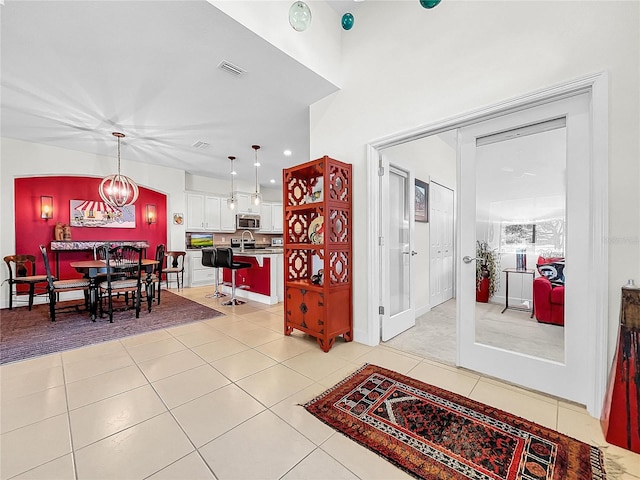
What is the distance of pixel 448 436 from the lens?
1.48 m

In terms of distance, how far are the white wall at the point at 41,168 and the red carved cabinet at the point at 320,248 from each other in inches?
182

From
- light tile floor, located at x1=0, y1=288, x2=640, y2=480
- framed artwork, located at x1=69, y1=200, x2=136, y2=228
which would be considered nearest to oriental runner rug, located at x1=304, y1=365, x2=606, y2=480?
light tile floor, located at x1=0, y1=288, x2=640, y2=480

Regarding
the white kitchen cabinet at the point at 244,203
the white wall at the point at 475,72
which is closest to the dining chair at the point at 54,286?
the white wall at the point at 475,72

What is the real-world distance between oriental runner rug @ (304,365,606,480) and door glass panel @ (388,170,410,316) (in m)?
1.31

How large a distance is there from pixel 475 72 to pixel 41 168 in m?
6.78

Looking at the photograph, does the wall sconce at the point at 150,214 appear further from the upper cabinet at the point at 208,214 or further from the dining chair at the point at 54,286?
the dining chair at the point at 54,286

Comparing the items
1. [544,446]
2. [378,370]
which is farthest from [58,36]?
[544,446]

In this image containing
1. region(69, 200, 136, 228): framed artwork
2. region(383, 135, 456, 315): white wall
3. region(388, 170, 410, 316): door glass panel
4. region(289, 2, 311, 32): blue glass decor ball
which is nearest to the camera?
region(289, 2, 311, 32): blue glass decor ball

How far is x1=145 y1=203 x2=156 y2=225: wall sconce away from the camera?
6.27m

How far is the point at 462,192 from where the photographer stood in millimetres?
2258

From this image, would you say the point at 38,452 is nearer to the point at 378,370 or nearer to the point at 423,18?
the point at 378,370

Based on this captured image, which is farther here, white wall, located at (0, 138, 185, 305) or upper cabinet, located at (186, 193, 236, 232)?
upper cabinet, located at (186, 193, 236, 232)

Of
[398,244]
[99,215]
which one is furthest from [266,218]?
[398,244]

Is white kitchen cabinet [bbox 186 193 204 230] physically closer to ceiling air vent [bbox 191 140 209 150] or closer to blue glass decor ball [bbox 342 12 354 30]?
ceiling air vent [bbox 191 140 209 150]
